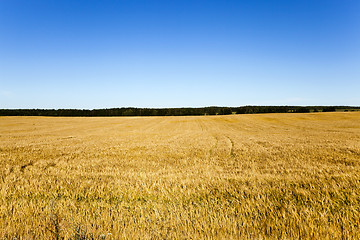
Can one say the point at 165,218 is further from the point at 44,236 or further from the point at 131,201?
the point at 44,236

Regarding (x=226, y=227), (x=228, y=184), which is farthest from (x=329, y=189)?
(x=226, y=227)

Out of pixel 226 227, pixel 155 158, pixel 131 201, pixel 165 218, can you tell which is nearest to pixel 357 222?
pixel 226 227

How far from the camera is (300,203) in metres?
3.89

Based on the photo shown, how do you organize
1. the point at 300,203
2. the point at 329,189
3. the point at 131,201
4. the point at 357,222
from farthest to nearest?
the point at 329,189
the point at 131,201
the point at 300,203
the point at 357,222

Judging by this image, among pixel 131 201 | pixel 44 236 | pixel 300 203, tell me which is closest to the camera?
pixel 44 236

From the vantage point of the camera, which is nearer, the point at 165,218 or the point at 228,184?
the point at 165,218

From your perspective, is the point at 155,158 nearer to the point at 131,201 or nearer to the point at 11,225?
the point at 131,201

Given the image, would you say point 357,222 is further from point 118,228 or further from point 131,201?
point 131,201

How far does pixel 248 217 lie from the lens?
3301 mm

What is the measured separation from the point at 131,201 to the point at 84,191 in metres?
1.56

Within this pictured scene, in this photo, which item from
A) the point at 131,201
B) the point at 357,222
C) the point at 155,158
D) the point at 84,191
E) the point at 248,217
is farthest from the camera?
the point at 155,158

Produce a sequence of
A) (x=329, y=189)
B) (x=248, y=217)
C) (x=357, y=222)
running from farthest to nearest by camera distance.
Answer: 1. (x=329, y=189)
2. (x=248, y=217)
3. (x=357, y=222)

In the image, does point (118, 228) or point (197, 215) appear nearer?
point (118, 228)

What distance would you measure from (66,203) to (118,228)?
5.99 feet
